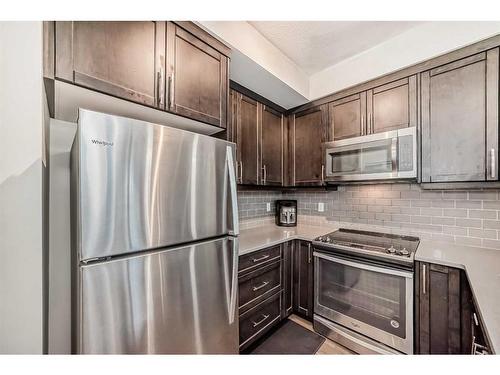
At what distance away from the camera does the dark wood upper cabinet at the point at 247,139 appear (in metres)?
1.91

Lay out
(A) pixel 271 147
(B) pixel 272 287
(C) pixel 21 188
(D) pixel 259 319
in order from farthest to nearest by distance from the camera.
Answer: (A) pixel 271 147 → (B) pixel 272 287 → (D) pixel 259 319 → (C) pixel 21 188

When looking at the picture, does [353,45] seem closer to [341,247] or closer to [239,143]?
[239,143]

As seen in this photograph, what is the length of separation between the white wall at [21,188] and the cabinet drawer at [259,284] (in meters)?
1.12

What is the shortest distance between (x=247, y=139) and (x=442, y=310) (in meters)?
1.87

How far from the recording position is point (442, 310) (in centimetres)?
133

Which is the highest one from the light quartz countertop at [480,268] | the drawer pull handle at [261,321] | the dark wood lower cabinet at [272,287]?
the light quartz countertop at [480,268]

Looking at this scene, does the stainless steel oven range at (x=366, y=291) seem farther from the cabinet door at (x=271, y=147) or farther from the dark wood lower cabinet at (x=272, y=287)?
the cabinet door at (x=271, y=147)

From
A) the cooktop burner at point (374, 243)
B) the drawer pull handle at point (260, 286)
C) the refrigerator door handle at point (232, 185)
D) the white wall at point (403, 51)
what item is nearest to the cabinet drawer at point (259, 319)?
the drawer pull handle at point (260, 286)

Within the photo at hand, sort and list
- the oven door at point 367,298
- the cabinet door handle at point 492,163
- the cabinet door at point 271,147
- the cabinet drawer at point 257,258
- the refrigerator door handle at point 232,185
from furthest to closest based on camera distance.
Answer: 1. the cabinet door at point 271,147
2. the cabinet drawer at point 257,258
3. the oven door at point 367,298
4. the cabinet door handle at point 492,163
5. the refrigerator door handle at point 232,185

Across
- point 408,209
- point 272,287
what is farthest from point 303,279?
point 408,209

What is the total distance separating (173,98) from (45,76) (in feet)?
1.69

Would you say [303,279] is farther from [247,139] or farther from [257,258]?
[247,139]

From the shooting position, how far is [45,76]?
817 millimetres
